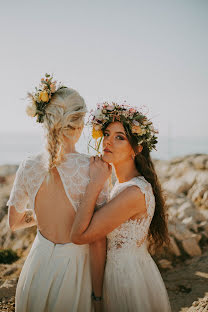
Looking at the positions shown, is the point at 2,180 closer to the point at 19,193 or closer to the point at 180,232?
the point at 180,232

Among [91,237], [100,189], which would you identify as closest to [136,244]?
[91,237]

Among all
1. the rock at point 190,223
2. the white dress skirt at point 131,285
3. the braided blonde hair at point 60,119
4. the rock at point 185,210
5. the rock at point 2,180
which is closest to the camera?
the braided blonde hair at point 60,119

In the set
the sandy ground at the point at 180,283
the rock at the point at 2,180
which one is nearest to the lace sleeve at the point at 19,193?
the sandy ground at the point at 180,283

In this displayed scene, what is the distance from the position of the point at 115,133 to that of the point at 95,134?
0.25m

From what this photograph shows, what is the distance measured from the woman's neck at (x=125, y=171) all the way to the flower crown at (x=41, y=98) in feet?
3.60

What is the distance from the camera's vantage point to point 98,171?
257cm

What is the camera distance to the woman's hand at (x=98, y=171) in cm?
252

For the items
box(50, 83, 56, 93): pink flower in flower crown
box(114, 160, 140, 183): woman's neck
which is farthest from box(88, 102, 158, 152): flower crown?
box(50, 83, 56, 93): pink flower in flower crown

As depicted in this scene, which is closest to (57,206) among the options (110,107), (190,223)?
(110,107)

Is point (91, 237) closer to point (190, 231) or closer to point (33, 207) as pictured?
point (33, 207)

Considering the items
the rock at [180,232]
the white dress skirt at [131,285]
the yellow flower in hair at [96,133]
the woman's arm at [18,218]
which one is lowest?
the rock at [180,232]

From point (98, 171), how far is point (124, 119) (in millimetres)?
755

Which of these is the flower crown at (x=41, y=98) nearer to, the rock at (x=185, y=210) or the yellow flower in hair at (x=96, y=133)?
the yellow flower in hair at (x=96, y=133)

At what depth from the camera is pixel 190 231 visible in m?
7.18
